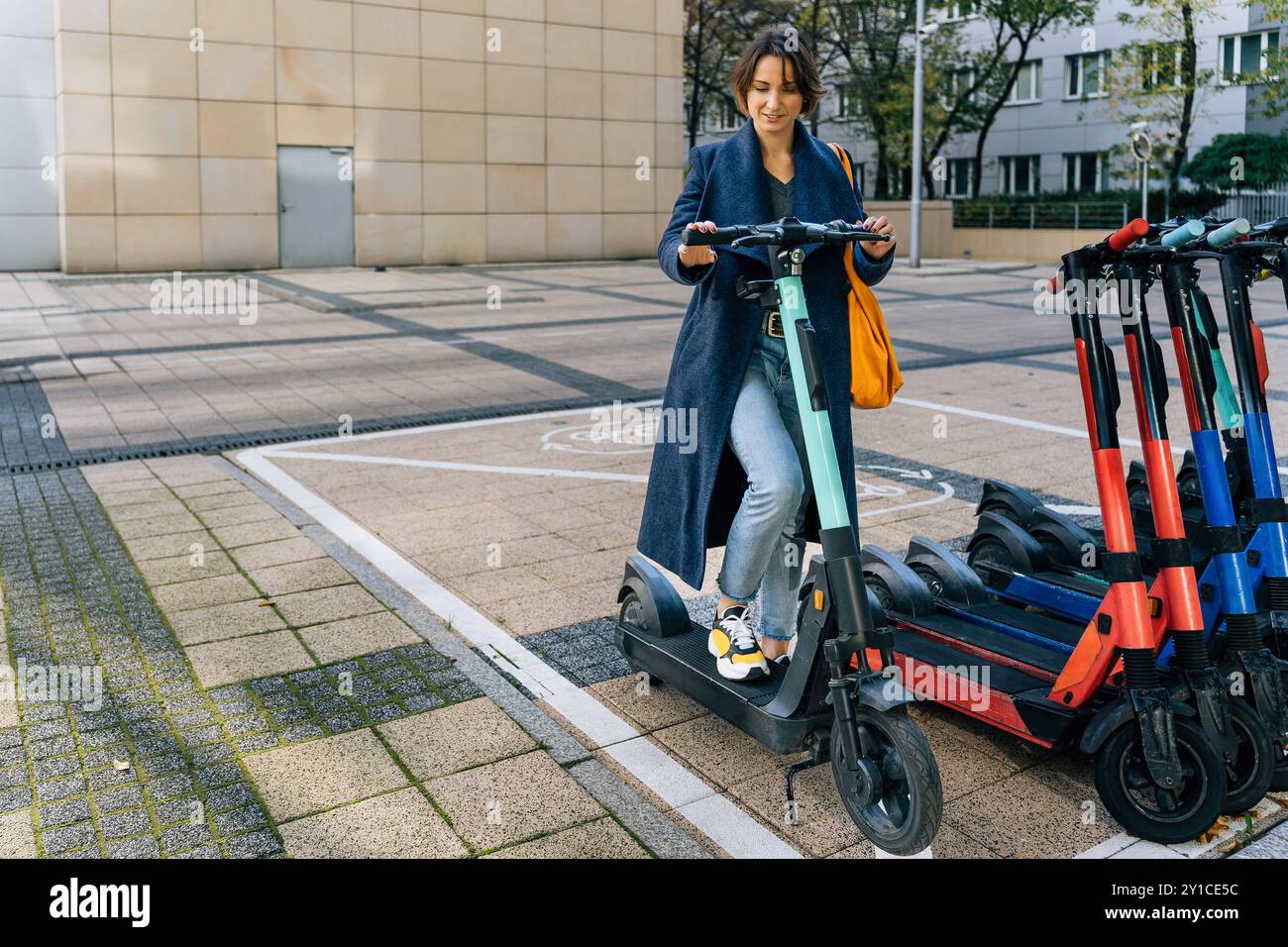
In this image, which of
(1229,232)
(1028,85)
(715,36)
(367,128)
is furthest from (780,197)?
(1028,85)

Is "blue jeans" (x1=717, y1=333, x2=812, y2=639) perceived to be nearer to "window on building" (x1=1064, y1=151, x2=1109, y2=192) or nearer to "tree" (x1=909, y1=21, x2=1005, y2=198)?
"tree" (x1=909, y1=21, x2=1005, y2=198)

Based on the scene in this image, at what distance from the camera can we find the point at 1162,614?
3482 millimetres

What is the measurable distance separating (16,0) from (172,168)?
4.57 meters

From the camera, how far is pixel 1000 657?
3850 millimetres

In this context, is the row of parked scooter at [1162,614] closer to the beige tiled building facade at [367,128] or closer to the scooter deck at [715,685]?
the scooter deck at [715,685]

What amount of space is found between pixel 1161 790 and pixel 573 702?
1.80 metres

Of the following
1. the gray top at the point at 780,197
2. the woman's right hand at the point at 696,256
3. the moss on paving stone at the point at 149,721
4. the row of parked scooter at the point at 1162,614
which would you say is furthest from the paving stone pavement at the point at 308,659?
the gray top at the point at 780,197

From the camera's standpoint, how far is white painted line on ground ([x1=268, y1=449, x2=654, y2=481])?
771 centimetres

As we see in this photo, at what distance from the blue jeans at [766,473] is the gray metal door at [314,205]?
2509 centimetres

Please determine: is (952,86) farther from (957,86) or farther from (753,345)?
(753,345)

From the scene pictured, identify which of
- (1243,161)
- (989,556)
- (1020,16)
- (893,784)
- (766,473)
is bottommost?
(893,784)

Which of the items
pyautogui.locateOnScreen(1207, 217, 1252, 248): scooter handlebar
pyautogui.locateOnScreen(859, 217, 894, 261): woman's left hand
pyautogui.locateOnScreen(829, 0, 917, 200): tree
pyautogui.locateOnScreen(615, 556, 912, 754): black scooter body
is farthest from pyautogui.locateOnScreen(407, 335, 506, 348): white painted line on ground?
pyautogui.locateOnScreen(829, 0, 917, 200): tree

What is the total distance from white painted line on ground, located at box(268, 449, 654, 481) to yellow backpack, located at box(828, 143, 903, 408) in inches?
155
